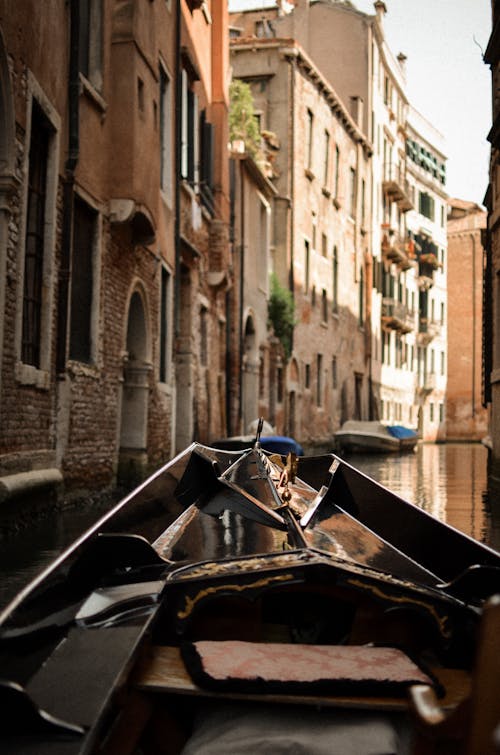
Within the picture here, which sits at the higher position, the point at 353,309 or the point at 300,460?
the point at 353,309

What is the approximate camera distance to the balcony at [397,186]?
37.4 m

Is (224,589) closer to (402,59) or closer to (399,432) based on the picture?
(399,432)

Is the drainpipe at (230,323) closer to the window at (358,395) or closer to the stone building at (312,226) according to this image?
the stone building at (312,226)

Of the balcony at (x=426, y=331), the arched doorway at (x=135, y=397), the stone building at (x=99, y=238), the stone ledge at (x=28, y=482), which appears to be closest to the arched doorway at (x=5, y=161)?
Result: the stone building at (x=99, y=238)

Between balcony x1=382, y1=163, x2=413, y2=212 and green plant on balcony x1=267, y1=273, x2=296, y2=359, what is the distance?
A: 583 inches

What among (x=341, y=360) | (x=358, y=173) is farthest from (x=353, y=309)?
(x=358, y=173)

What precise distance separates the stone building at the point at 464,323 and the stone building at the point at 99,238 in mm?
31662

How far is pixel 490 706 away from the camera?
1337mm

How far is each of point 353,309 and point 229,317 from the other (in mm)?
14087

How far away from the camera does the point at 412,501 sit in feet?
38.0

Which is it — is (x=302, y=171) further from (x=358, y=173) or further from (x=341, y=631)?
(x=341, y=631)

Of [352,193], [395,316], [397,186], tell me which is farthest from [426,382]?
[352,193]

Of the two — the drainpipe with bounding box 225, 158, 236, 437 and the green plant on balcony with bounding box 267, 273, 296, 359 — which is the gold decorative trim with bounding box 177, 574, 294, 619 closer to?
the drainpipe with bounding box 225, 158, 236, 437

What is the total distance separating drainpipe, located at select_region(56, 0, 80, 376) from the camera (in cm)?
904
